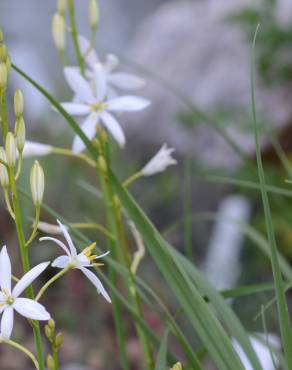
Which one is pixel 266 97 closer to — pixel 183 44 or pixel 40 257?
pixel 183 44

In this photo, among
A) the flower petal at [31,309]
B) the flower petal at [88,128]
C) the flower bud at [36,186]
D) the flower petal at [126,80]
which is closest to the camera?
the flower petal at [31,309]

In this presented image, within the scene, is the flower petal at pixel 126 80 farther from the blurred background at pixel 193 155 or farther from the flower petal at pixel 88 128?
the blurred background at pixel 193 155

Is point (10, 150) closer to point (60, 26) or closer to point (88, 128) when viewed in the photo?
point (88, 128)

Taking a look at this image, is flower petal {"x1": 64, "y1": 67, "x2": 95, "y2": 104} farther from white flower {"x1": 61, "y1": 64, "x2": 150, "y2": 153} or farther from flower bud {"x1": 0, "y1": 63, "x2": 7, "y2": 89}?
flower bud {"x1": 0, "y1": 63, "x2": 7, "y2": 89}

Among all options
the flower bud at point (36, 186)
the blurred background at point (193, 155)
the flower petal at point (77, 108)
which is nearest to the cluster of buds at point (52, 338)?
the flower bud at point (36, 186)

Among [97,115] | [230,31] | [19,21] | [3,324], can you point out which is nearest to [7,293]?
[3,324]

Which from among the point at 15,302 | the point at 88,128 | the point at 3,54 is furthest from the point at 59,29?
the point at 15,302
